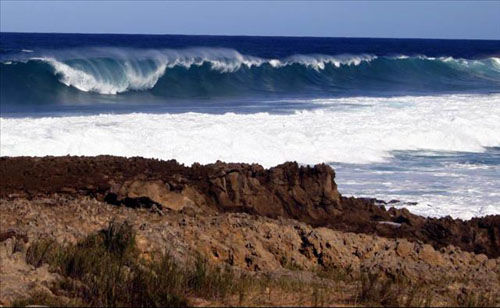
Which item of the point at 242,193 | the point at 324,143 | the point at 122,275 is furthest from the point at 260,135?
the point at 122,275

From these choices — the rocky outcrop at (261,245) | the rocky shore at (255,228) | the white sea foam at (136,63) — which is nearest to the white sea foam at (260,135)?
the rocky shore at (255,228)

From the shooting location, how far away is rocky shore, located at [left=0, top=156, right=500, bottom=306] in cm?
702

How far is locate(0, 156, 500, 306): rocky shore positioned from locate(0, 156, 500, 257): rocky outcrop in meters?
0.02

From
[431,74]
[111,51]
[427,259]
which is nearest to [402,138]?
[427,259]

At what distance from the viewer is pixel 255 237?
858 cm

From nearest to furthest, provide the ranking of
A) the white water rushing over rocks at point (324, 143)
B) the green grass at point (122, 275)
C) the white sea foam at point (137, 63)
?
the green grass at point (122, 275) → the white water rushing over rocks at point (324, 143) → the white sea foam at point (137, 63)

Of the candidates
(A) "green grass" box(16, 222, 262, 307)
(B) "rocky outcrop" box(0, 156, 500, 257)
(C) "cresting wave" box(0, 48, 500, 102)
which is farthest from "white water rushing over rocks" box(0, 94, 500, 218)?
(C) "cresting wave" box(0, 48, 500, 102)

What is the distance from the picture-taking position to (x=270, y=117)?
25.8m

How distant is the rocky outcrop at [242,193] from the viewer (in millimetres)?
9984

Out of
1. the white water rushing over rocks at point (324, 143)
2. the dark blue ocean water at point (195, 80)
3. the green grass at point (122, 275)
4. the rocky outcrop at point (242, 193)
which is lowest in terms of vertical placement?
the green grass at point (122, 275)

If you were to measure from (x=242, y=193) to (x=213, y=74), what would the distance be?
34.5m

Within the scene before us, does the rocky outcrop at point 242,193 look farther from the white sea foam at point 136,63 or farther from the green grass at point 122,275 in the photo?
the white sea foam at point 136,63

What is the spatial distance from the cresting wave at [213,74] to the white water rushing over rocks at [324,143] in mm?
13722

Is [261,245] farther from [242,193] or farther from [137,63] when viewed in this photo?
[137,63]
